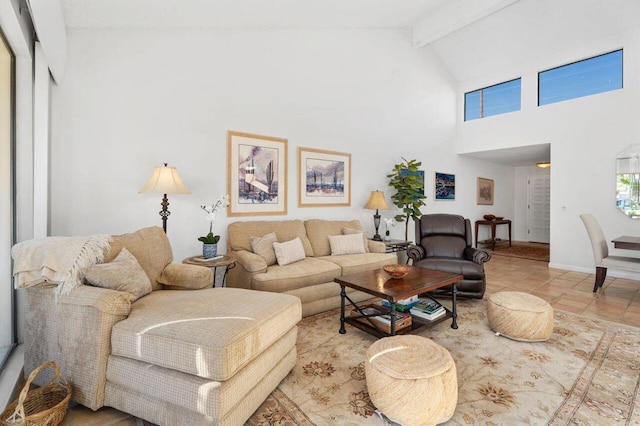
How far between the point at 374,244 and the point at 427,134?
9.89 ft

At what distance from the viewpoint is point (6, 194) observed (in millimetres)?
2209

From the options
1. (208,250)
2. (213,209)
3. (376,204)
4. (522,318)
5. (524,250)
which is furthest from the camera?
(524,250)

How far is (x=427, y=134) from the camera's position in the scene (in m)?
5.99

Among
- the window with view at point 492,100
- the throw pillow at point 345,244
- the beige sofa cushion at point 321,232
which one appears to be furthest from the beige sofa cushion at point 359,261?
the window with view at point 492,100

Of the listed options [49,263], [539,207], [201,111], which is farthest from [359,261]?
[539,207]

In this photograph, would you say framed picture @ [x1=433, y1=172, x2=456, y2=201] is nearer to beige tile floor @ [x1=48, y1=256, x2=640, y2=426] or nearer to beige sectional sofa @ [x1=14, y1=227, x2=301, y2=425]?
beige tile floor @ [x1=48, y1=256, x2=640, y2=426]

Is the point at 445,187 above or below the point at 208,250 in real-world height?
above

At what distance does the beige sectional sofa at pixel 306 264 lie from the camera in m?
2.90

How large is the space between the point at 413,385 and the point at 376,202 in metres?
3.37

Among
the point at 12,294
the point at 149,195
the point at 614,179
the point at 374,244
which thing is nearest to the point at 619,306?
the point at 614,179

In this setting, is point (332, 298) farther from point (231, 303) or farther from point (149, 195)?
point (149, 195)

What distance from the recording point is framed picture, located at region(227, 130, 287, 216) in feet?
11.8

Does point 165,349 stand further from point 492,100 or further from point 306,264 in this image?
point 492,100

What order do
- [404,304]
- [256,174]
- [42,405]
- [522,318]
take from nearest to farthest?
[42,405] → [522,318] → [404,304] → [256,174]
